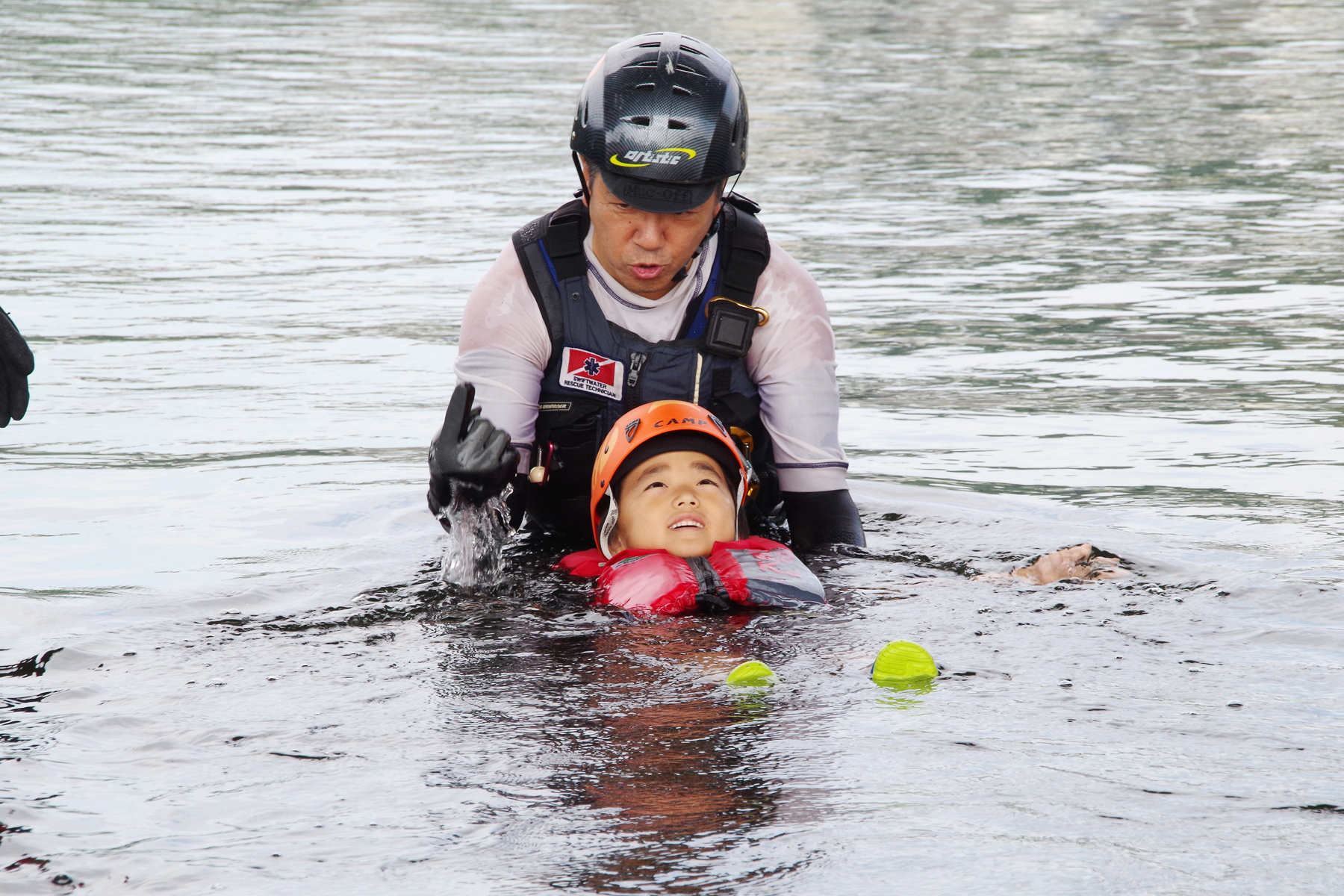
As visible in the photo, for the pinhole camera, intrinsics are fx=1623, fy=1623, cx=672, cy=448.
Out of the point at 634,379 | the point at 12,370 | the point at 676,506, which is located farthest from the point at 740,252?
the point at 12,370

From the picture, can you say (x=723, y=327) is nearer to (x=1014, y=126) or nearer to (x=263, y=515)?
(x=263, y=515)

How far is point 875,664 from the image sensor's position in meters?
4.71

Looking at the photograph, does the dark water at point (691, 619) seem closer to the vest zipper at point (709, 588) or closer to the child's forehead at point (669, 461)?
the vest zipper at point (709, 588)

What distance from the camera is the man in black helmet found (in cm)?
586

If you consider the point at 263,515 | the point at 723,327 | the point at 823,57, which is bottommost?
the point at 263,515

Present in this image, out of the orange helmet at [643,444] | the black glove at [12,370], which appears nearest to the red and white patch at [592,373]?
the orange helmet at [643,444]

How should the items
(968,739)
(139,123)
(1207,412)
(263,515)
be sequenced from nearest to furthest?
(968,739) → (263,515) → (1207,412) → (139,123)

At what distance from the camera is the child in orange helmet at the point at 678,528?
18.0ft

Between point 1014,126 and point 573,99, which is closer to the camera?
point 1014,126

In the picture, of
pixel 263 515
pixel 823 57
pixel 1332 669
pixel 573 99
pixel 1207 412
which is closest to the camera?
pixel 1332 669

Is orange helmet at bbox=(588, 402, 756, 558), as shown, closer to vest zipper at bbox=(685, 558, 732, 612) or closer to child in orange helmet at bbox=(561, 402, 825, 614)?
child in orange helmet at bbox=(561, 402, 825, 614)

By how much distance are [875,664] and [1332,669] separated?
4.29ft

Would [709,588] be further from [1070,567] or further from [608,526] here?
[1070,567]

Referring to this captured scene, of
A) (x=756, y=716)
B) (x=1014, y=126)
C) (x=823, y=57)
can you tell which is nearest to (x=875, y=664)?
(x=756, y=716)
